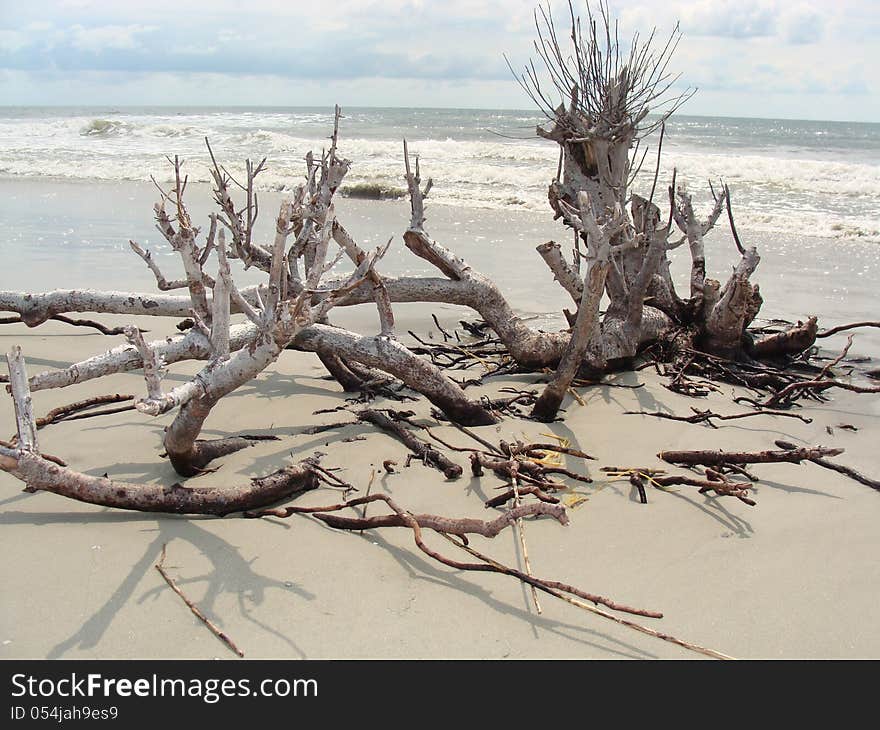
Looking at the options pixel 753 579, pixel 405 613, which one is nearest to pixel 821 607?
pixel 753 579

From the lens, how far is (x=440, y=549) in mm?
2816

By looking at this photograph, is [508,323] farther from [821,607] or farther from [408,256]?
[408,256]

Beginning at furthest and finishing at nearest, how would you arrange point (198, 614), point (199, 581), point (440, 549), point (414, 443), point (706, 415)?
point (706, 415) < point (414, 443) < point (440, 549) < point (199, 581) < point (198, 614)

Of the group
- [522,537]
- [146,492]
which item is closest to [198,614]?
[146,492]

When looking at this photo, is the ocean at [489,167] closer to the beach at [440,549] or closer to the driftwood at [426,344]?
the driftwood at [426,344]

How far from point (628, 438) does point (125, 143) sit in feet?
98.3

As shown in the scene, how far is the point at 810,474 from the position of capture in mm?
3635

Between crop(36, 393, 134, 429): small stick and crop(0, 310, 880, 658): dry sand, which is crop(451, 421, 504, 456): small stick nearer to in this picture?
crop(0, 310, 880, 658): dry sand

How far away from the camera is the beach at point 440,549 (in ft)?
7.68

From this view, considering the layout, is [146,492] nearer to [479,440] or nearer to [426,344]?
[479,440]

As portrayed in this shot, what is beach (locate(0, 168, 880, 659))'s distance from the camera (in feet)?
7.68

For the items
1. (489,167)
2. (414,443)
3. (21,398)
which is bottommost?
(414,443)

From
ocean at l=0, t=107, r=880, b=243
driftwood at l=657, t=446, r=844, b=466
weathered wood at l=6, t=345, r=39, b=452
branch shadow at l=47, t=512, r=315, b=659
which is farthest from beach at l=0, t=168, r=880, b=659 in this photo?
ocean at l=0, t=107, r=880, b=243

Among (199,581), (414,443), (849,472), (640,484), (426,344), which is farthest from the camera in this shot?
(426,344)
